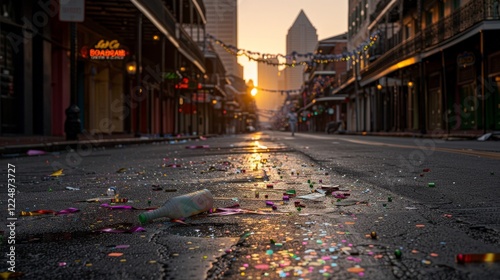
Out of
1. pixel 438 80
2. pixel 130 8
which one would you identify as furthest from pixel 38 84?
pixel 438 80

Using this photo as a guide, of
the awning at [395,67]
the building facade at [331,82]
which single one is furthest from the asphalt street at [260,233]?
the building facade at [331,82]

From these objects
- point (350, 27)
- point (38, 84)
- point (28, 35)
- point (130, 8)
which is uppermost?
point (350, 27)

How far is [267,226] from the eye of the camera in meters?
2.46

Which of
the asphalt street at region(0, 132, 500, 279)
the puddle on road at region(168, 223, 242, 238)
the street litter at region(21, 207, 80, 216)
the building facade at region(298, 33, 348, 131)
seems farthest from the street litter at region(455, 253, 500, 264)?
the building facade at region(298, 33, 348, 131)

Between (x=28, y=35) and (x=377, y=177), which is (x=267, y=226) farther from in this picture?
(x=28, y=35)

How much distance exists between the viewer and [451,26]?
21.6 m

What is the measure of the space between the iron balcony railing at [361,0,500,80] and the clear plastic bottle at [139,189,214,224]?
17.2 metres

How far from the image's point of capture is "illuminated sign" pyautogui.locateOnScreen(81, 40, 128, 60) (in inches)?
715

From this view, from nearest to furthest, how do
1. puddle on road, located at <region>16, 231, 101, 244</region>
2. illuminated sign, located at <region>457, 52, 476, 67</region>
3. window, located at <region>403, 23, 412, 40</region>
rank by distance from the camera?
1. puddle on road, located at <region>16, 231, 101, 244</region>
2. illuminated sign, located at <region>457, 52, 476, 67</region>
3. window, located at <region>403, 23, 412, 40</region>

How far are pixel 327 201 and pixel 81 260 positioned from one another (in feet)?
5.99

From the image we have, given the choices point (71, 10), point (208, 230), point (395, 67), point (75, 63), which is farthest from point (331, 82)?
point (208, 230)

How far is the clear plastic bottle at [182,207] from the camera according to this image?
2.63 m

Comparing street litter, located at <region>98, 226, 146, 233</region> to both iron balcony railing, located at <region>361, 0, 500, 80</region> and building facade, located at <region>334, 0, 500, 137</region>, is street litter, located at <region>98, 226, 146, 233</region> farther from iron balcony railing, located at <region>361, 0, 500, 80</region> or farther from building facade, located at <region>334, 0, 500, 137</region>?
iron balcony railing, located at <region>361, 0, 500, 80</region>

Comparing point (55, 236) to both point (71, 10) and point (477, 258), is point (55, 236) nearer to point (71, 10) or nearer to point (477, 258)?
point (477, 258)
